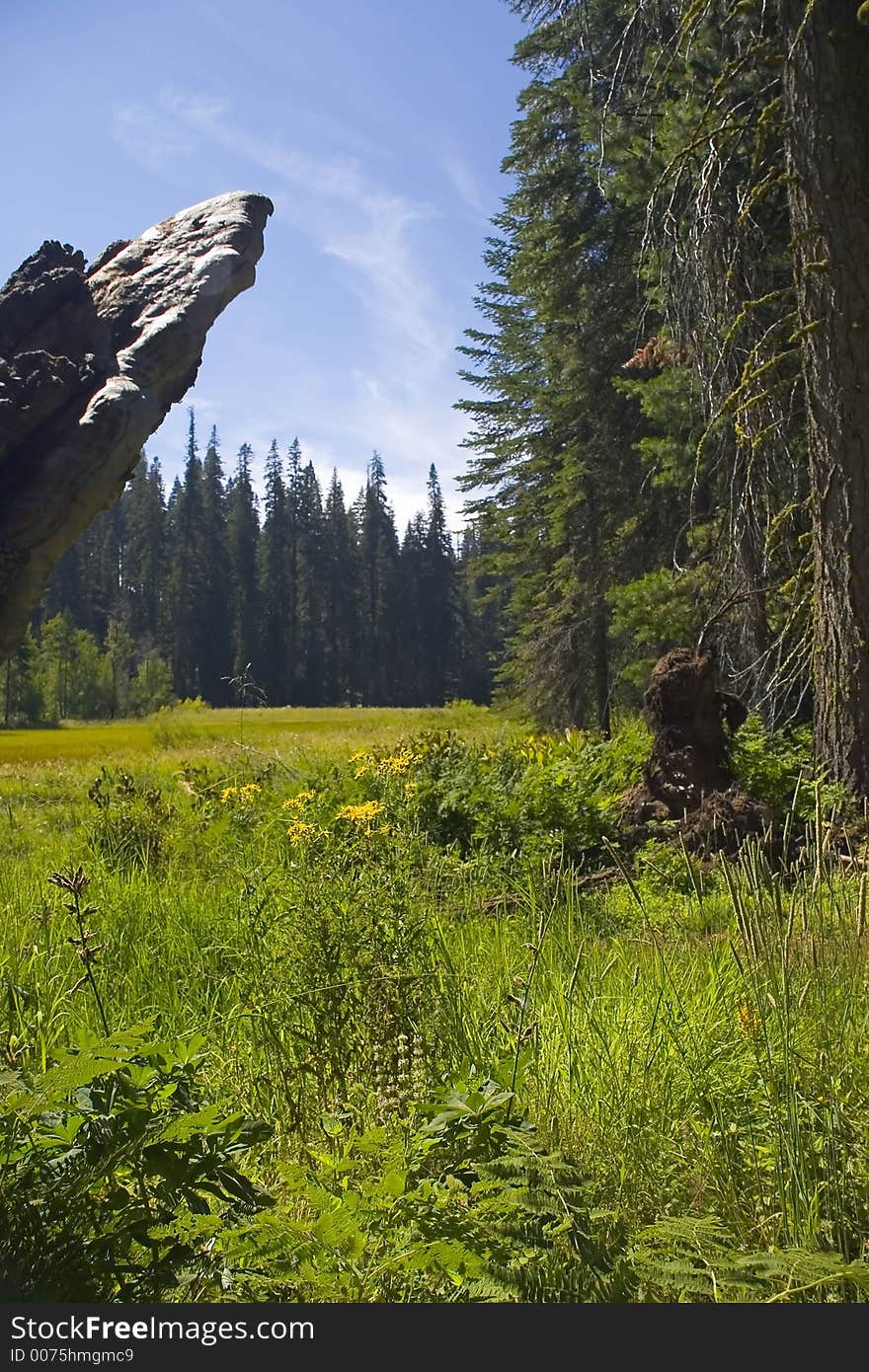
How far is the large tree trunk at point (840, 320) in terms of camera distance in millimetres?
5559

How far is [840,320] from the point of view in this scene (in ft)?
18.5

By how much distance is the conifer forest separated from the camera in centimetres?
162

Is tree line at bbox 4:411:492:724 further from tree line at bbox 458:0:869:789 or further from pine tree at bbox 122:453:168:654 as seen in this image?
tree line at bbox 458:0:869:789

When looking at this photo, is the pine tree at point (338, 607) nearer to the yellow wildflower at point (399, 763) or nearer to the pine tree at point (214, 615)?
the pine tree at point (214, 615)

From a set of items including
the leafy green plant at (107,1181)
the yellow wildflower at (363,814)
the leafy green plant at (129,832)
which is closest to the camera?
the leafy green plant at (107,1181)

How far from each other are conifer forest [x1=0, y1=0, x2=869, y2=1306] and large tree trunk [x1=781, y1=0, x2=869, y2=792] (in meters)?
0.02

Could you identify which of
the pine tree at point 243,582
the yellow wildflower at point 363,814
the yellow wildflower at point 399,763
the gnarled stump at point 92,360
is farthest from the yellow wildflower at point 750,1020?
the pine tree at point 243,582

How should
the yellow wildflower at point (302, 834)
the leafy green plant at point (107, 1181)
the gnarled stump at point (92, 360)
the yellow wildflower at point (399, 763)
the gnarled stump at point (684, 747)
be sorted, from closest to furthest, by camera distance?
the leafy green plant at point (107, 1181) → the gnarled stump at point (92, 360) → the yellow wildflower at point (302, 834) → the gnarled stump at point (684, 747) → the yellow wildflower at point (399, 763)

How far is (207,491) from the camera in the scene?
79938mm

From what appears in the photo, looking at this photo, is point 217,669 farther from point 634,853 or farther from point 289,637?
point 634,853

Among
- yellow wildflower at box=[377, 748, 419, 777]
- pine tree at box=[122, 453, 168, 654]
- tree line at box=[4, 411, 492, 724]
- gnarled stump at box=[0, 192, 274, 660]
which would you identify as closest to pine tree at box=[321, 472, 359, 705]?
tree line at box=[4, 411, 492, 724]

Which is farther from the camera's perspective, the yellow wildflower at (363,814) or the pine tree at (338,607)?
the pine tree at (338,607)

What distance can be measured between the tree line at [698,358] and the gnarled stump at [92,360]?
4665 mm

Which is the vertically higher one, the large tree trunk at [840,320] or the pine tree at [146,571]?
the pine tree at [146,571]
